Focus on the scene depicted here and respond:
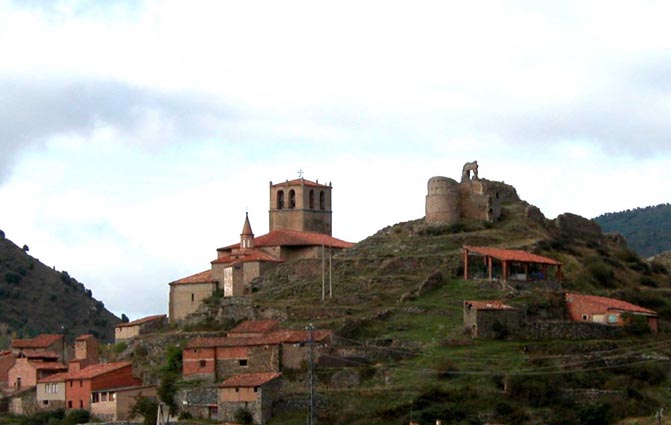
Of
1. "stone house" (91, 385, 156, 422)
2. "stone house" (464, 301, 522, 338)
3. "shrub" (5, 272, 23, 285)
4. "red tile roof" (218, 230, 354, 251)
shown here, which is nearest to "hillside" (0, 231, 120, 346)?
"shrub" (5, 272, 23, 285)

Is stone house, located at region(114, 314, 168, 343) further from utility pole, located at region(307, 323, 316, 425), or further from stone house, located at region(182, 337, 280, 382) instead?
utility pole, located at region(307, 323, 316, 425)

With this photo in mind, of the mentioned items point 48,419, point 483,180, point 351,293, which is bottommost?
point 48,419

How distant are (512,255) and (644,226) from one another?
10010cm

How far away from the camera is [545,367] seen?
7356 cm

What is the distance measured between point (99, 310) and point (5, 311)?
457 inches

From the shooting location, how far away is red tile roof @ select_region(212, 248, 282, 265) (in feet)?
300

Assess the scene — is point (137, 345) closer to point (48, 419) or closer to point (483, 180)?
point (48, 419)

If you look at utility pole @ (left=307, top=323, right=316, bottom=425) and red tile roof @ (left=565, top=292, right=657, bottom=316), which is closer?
utility pole @ (left=307, top=323, right=316, bottom=425)

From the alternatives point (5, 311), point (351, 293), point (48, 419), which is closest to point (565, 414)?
point (351, 293)

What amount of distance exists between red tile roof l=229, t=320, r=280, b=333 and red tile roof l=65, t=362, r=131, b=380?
5.30 m

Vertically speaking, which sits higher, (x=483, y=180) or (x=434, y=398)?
(x=483, y=180)

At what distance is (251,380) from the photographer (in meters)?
74.2

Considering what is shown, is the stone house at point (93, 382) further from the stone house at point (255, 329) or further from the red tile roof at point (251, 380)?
the red tile roof at point (251, 380)

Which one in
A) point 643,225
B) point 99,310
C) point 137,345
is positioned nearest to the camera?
Result: point 137,345
